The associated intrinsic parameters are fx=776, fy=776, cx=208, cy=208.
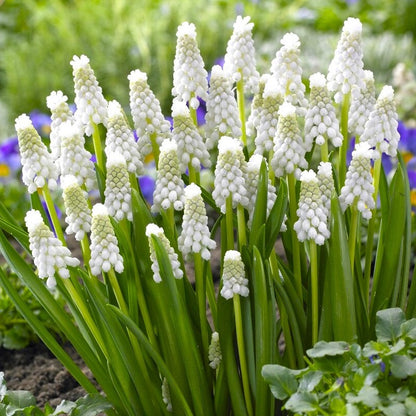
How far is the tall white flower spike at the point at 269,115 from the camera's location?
5.20 feet

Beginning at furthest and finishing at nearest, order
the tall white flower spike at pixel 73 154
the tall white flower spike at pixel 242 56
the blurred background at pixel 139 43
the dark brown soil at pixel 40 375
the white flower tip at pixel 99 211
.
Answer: the blurred background at pixel 139 43
the dark brown soil at pixel 40 375
the tall white flower spike at pixel 242 56
the tall white flower spike at pixel 73 154
the white flower tip at pixel 99 211

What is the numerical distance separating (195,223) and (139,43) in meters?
3.60

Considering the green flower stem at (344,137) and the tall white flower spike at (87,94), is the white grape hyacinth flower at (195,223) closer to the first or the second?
the tall white flower spike at (87,94)

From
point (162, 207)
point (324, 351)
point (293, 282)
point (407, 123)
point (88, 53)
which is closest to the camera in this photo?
point (324, 351)

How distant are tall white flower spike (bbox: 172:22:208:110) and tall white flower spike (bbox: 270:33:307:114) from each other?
155 mm

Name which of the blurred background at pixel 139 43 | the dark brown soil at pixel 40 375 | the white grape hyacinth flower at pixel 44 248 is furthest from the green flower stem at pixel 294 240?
the blurred background at pixel 139 43

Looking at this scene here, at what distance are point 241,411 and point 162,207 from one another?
0.47 m

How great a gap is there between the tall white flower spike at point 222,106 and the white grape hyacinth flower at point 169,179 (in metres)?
0.13

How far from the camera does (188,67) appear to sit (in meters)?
1.57

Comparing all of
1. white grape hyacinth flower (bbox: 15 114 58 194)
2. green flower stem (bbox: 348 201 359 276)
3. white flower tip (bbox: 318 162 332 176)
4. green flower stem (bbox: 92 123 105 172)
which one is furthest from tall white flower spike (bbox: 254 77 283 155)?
white grape hyacinth flower (bbox: 15 114 58 194)

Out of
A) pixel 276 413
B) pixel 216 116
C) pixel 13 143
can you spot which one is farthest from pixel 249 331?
pixel 13 143

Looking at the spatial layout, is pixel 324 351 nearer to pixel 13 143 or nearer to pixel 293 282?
pixel 293 282

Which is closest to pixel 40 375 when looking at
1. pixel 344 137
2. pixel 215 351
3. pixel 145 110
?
pixel 215 351

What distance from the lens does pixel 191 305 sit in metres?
1.69
